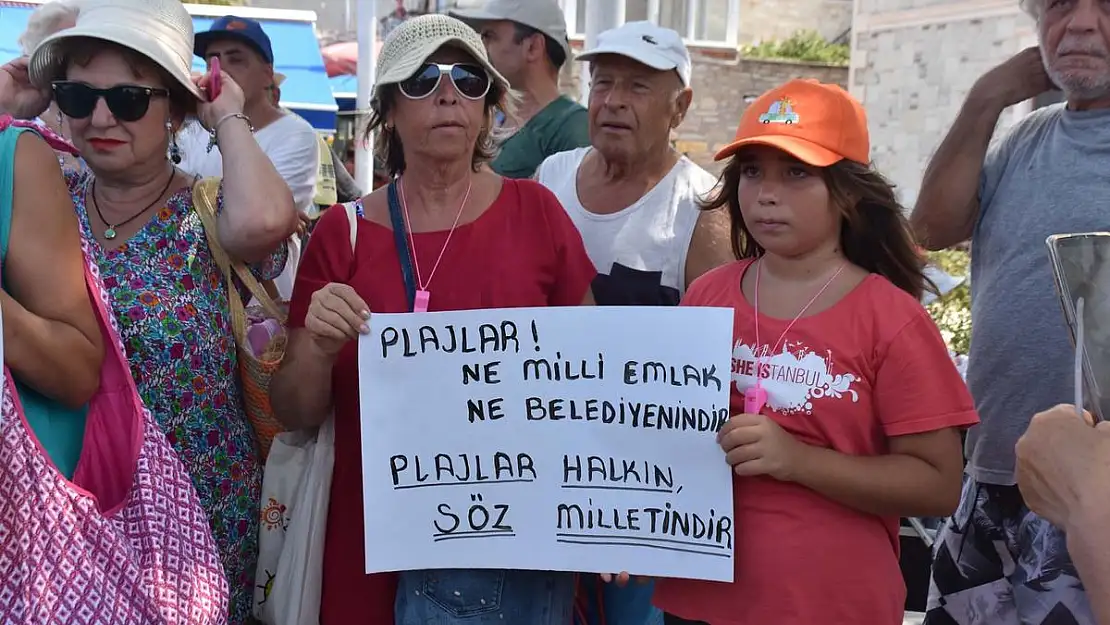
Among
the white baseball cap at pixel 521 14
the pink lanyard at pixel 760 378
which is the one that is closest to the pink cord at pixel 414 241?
the pink lanyard at pixel 760 378

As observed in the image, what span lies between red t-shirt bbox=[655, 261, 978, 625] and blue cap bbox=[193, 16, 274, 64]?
3.48m

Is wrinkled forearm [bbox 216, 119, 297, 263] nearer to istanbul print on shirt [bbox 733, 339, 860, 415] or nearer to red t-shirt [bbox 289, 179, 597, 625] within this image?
red t-shirt [bbox 289, 179, 597, 625]

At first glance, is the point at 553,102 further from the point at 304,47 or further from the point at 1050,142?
the point at 304,47

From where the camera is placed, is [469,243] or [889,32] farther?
[889,32]

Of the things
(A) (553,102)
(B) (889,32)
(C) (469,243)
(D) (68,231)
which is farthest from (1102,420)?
(B) (889,32)

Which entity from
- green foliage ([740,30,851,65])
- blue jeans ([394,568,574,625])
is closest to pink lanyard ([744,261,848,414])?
blue jeans ([394,568,574,625])

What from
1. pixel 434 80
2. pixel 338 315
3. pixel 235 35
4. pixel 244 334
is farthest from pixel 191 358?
pixel 235 35

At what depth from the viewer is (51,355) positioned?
204 centimetres

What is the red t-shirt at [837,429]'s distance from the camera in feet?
6.91

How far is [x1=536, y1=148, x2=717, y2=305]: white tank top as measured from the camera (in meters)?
2.88

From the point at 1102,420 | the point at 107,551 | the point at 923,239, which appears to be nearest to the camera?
the point at 1102,420

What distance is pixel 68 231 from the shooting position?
215 cm

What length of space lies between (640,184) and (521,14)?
1.48m

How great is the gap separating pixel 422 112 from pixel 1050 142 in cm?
152
